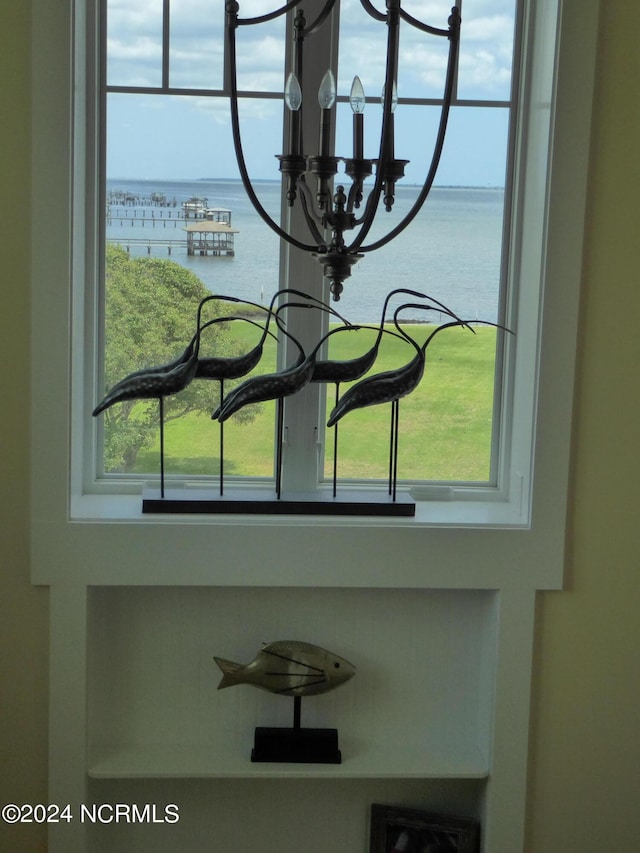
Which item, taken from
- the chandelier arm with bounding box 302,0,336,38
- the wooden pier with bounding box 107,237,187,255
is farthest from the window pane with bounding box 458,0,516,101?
the chandelier arm with bounding box 302,0,336,38

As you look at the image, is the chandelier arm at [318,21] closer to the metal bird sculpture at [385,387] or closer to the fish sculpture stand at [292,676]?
the metal bird sculpture at [385,387]

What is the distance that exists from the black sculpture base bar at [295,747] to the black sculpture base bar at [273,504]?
542mm

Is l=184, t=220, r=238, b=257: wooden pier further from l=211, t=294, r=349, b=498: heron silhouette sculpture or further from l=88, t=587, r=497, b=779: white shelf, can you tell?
l=88, t=587, r=497, b=779: white shelf

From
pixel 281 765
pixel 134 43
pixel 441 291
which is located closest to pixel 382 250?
pixel 441 291

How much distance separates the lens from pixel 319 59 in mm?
2180

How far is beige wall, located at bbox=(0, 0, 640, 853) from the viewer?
6.73ft

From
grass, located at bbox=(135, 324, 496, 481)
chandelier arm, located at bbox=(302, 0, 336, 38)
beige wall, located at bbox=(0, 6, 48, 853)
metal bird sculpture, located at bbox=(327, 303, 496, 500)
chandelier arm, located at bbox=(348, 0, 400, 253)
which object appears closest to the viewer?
chandelier arm, located at bbox=(348, 0, 400, 253)

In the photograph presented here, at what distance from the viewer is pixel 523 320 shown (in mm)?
2260

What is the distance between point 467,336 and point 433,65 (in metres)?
0.67

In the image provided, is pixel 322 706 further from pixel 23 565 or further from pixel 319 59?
pixel 319 59

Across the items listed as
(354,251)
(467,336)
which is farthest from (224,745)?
(354,251)

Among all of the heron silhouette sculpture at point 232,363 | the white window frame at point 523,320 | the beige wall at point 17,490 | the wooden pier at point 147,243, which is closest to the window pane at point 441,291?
the white window frame at point 523,320

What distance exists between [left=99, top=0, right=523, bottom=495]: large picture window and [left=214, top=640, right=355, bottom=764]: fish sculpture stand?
0.43 meters

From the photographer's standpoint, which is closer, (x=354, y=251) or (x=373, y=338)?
(x=354, y=251)
